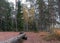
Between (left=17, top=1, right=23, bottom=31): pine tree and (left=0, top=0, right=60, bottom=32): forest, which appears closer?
(left=0, top=0, right=60, bottom=32): forest

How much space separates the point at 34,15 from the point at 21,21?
2793 mm

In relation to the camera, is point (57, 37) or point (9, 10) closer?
point (57, 37)

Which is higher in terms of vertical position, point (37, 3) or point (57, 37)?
point (37, 3)

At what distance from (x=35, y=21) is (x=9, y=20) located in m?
3.57

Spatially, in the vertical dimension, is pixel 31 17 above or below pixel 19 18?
above

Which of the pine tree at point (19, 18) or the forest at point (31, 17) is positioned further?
the pine tree at point (19, 18)

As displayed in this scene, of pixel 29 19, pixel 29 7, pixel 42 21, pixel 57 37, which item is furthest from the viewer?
pixel 29 7

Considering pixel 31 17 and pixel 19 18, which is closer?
pixel 19 18

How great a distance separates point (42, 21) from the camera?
26.8 m

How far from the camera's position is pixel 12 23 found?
1059 inches

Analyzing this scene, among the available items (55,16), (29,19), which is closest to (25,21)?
(29,19)

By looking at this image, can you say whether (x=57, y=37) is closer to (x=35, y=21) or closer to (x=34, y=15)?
(x=35, y=21)

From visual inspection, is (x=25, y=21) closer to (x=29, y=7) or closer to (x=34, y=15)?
(x=34, y=15)

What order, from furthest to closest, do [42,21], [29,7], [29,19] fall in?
1. [29,7]
2. [29,19]
3. [42,21]
